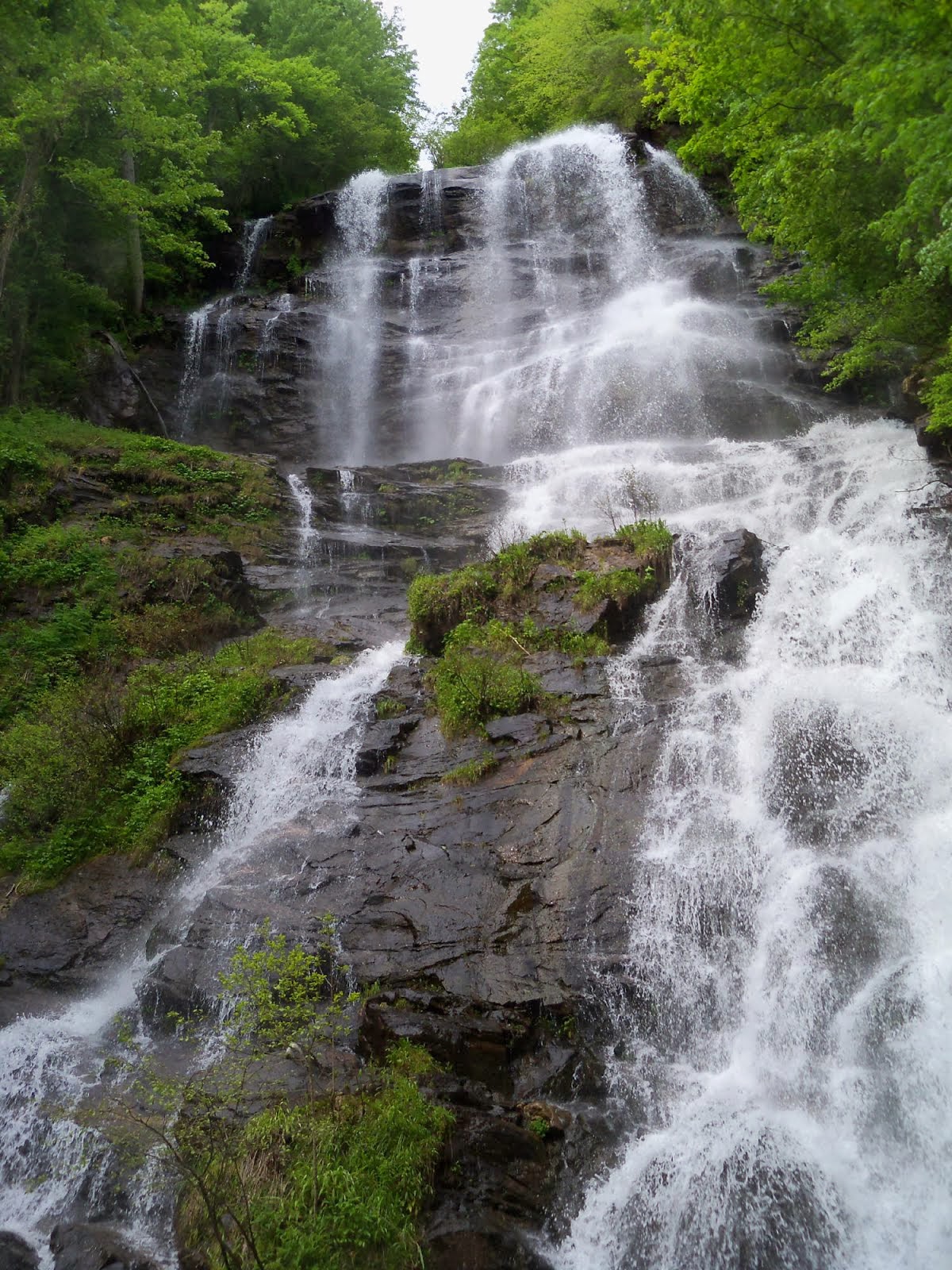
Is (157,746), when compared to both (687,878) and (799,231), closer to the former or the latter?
(687,878)

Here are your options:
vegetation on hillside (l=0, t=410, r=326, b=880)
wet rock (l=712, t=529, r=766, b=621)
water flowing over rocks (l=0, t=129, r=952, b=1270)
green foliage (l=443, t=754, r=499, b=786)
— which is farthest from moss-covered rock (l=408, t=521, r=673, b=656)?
vegetation on hillside (l=0, t=410, r=326, b=880)

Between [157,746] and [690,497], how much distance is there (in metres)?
8.68

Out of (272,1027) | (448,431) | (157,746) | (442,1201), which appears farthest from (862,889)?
(448,431)

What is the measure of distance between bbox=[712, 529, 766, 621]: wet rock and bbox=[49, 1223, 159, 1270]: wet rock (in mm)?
8110

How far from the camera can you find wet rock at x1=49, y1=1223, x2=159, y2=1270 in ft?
16.7

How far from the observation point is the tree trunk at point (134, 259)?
19375 mm

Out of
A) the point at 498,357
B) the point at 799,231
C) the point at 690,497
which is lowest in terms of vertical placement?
the point at 690,497

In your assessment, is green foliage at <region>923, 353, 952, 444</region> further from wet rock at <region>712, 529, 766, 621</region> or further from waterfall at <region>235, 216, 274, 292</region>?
waterfall at <region>235, 216, 274, 292</region>

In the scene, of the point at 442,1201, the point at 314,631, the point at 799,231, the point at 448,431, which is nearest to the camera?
the point at 442,1201

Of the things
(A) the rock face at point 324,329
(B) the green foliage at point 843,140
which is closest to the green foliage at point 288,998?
(B) the green foliage at point 843,140

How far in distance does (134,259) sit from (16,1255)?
20795 mm

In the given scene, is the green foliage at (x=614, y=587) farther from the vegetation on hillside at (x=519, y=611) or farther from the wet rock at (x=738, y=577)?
the wet rock at (x=738, y=577)

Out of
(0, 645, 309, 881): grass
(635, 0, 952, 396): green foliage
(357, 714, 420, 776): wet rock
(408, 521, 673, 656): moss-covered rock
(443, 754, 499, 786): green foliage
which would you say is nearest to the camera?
(635, 0, 952, 396): green foliage

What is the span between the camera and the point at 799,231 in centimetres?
1133
